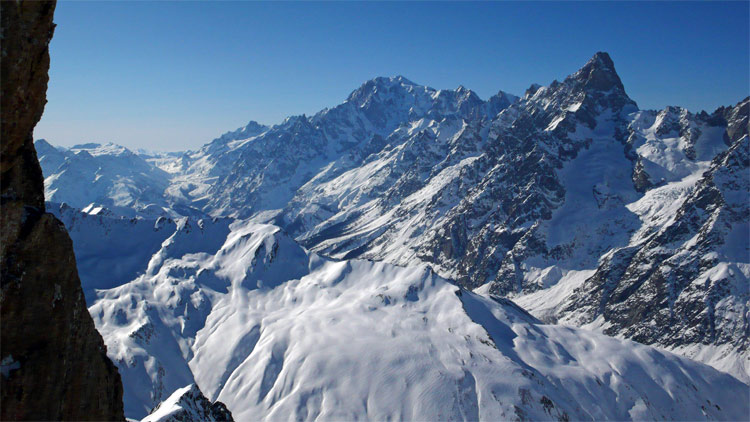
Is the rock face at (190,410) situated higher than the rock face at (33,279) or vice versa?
the rock face at (33,279)

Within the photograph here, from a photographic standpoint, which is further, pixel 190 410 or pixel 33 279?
pixel 190 410

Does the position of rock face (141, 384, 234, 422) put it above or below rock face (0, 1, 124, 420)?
below

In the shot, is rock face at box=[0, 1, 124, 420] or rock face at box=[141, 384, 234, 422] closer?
rock face at box=[0, 1, 124, 420]

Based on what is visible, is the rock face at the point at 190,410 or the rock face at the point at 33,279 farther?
the rock face at the point at 190,410

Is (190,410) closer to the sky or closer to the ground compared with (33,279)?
closer to the ground
